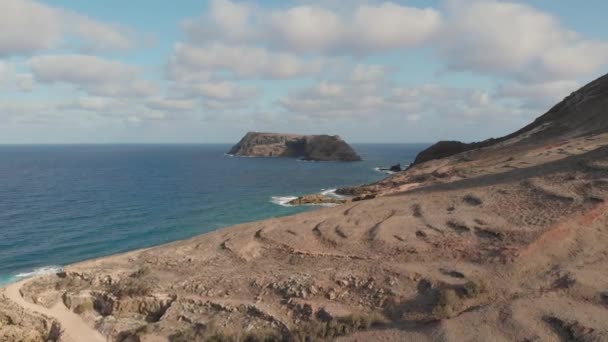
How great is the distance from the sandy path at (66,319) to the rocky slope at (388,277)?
47cm

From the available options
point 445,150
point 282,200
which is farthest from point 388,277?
point 445,150

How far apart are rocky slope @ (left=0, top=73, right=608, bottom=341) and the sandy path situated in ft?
1.53

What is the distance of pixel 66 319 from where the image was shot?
22.2 m

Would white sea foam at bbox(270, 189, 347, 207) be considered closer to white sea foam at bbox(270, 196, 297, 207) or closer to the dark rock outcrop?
white sea foam at bbox(270, 196, 297, 207)

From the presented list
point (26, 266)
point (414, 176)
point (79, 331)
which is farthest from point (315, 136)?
point (79, 331)

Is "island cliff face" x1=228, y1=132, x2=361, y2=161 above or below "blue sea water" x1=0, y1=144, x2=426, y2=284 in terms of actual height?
above

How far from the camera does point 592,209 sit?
80.5ft

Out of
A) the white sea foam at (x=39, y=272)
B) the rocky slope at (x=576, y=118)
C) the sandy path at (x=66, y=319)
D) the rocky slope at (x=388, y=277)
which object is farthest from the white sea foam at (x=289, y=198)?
the sandy path at (x=66, y=319)

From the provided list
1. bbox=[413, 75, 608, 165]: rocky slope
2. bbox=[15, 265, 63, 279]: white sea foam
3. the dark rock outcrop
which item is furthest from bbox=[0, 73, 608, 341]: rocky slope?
the dark rock outcrop

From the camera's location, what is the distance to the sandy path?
68.5 ft

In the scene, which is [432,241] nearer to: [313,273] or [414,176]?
[313,273]

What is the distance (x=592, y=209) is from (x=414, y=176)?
40.0m

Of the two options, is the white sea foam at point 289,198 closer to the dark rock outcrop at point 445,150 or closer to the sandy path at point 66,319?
the dark rock outcrop at point 445,150

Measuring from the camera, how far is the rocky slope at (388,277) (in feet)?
60.4
